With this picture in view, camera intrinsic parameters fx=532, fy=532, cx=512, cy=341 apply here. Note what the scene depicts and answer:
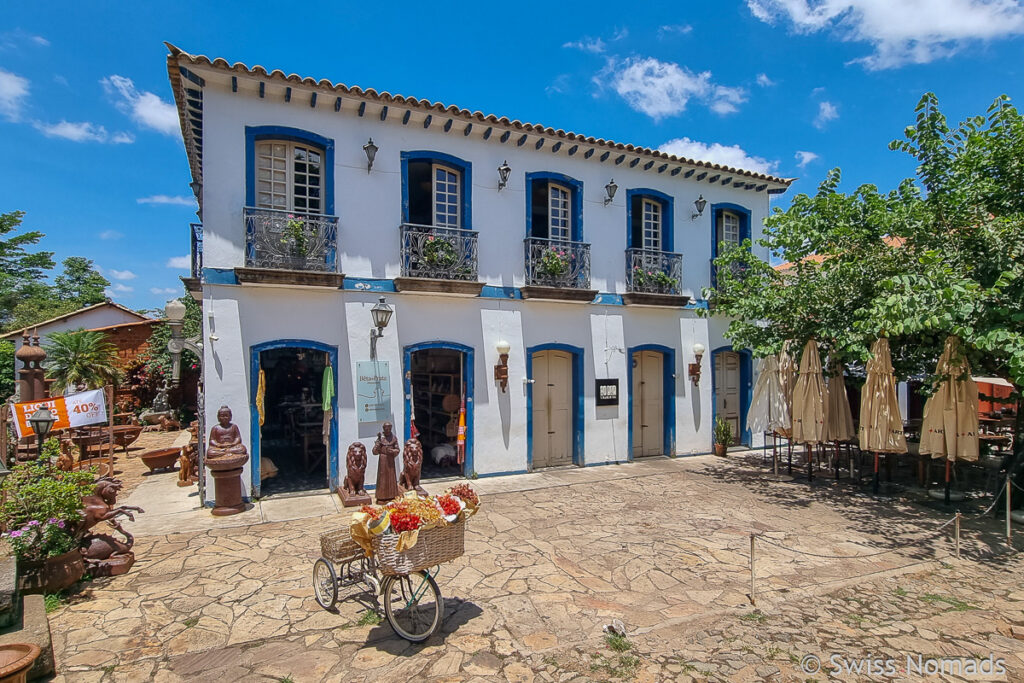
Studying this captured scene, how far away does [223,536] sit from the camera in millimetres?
7445

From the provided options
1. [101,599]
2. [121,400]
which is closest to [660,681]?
[101,599]

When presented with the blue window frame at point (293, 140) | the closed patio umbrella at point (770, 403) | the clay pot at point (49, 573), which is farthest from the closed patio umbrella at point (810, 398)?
the clay pot at point (49, 573)

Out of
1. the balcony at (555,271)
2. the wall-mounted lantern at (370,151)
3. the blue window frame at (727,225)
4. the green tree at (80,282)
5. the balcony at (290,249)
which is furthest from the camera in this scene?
the green tree at (80,282)

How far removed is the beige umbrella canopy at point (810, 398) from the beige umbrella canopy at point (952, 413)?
1715 mm

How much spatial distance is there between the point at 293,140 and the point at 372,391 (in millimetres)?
4674

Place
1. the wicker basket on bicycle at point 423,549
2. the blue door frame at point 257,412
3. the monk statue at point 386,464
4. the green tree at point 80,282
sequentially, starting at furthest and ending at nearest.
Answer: the green tree at point 80,282
the blue door frame at point 257,412
the monk statue at point 386,464
the wicker basket on bicycle at point 423,549

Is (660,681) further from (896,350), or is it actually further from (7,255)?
(7,255)

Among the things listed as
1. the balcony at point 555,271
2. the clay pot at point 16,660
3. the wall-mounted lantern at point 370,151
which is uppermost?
the wall-mounted lantern at point 370,151

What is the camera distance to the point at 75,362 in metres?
15.1

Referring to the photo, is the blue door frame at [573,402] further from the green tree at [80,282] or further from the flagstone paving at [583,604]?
the green tree at [80,282]

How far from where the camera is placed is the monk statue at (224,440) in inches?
322

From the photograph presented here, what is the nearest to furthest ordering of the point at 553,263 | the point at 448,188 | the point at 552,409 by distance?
the point at 448,188, the point at 553,263, the point at 552,409

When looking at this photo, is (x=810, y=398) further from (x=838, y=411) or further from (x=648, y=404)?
(x=648, y=404)

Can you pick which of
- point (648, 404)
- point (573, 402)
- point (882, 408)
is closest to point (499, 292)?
point (573, 402)
